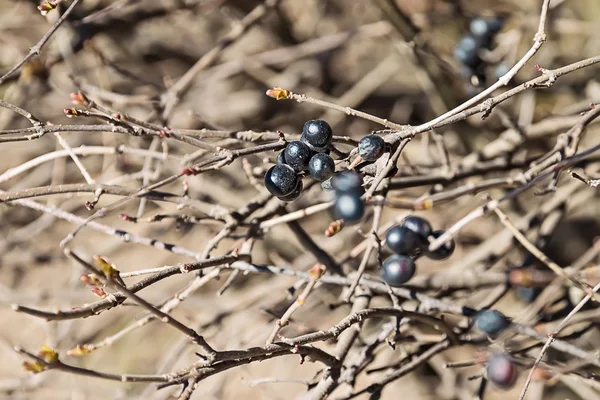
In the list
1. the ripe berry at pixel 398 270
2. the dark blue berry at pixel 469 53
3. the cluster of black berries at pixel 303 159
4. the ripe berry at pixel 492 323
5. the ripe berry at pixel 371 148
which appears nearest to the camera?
the ripe berry at pixel 371 148

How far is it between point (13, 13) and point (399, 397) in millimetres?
3415

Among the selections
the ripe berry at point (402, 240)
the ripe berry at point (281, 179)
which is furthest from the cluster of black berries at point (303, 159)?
the ripe berry at point (402, 240)

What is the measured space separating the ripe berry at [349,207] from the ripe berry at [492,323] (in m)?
0.71

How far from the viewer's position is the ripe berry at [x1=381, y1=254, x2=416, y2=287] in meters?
1.97

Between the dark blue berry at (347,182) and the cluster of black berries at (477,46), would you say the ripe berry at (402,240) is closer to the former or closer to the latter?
the dark blue berry at (347,182)

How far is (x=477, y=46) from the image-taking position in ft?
10.2

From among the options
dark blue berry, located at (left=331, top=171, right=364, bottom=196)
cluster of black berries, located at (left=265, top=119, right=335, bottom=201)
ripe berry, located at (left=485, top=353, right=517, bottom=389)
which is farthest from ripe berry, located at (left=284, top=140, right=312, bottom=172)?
ripe berry, located at (left=485, top=353, right=517, bottom=389)

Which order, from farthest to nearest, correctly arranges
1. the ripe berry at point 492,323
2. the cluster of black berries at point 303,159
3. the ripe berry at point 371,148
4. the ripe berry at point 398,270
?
the ripe berry at point 492,323, the ripe berry at point 398,270, the cluster of black berries at point 303,159, the ripe berry at point 371,148

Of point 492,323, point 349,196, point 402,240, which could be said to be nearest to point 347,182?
point 349,196

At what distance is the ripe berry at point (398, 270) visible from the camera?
197 cm

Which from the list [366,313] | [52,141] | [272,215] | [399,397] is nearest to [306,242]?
[272,215]

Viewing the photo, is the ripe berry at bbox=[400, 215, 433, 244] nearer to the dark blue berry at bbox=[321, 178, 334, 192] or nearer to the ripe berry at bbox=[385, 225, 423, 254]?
the ripe berry at bbox=[385, 225, 423, 254]

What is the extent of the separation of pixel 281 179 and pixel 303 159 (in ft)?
0.28

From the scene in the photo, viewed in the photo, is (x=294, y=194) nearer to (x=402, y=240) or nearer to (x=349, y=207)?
(x=349, y=207)
